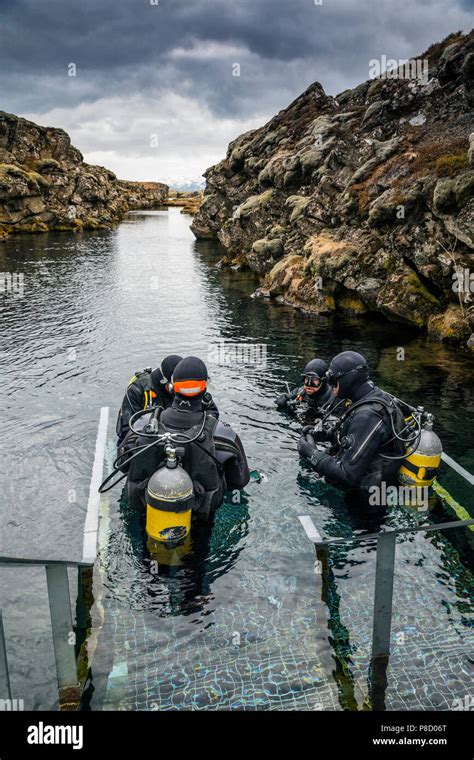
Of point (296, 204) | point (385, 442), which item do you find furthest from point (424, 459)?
point (296, 204)

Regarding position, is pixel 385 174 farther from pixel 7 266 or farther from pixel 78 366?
pixel 7 266

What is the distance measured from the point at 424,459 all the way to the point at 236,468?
2.98 metres

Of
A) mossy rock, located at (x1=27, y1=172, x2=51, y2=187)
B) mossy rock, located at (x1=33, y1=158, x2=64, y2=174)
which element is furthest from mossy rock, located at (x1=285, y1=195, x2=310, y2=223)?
mossy rock, located at (x1=33, y1=158, x2=64, y2=174)

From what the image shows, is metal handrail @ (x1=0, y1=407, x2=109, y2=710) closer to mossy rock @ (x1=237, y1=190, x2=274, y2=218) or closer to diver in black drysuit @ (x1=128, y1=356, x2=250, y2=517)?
diver in black drysuit @ (x1=128, y1=356, x2=250, y2=517)

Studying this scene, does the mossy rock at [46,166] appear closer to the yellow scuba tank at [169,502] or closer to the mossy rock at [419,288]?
the mossy rock at [419,288]

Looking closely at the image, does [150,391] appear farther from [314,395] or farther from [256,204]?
[256,204]

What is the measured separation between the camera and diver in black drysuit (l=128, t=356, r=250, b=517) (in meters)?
6.78

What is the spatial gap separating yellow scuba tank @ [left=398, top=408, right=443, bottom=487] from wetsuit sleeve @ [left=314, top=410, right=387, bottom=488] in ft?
1.90

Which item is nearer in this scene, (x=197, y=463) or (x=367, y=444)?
(x=197, y=463)

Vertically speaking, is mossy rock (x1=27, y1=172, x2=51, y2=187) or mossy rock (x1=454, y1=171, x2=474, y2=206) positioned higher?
mossy rock (x1=27, y1=172, x2=51, y2=187)

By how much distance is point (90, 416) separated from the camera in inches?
545

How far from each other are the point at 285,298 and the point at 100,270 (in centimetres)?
1998

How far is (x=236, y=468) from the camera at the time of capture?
7.41 m

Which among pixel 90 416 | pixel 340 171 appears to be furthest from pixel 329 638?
pixel 340 171
